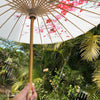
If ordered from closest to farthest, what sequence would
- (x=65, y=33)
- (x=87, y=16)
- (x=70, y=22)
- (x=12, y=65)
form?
(x=87, y=16) → (x=70, y=22) → (x=65, y=33) → (x=12, y=65)

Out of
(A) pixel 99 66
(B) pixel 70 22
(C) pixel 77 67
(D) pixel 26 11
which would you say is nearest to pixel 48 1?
(D) pixel 26 11

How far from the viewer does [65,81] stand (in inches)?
112

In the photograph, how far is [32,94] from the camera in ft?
3.23

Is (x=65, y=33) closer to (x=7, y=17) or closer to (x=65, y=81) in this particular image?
(x=7, y=17)

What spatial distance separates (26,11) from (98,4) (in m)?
0.58

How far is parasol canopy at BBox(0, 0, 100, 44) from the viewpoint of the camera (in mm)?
975

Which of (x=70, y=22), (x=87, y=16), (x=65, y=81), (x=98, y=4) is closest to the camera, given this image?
(x=98, y=4)

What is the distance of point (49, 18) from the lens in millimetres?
1237

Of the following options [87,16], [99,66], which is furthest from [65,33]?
[99,66]

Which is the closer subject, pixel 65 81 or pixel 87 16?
→ pixel 87 16

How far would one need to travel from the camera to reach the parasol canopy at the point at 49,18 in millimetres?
975

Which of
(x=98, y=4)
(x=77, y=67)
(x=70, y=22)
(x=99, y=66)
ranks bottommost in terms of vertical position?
(x=77, y=67)

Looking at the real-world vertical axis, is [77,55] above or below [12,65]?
above

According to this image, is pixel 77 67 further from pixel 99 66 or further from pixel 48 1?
pixel 48 1
